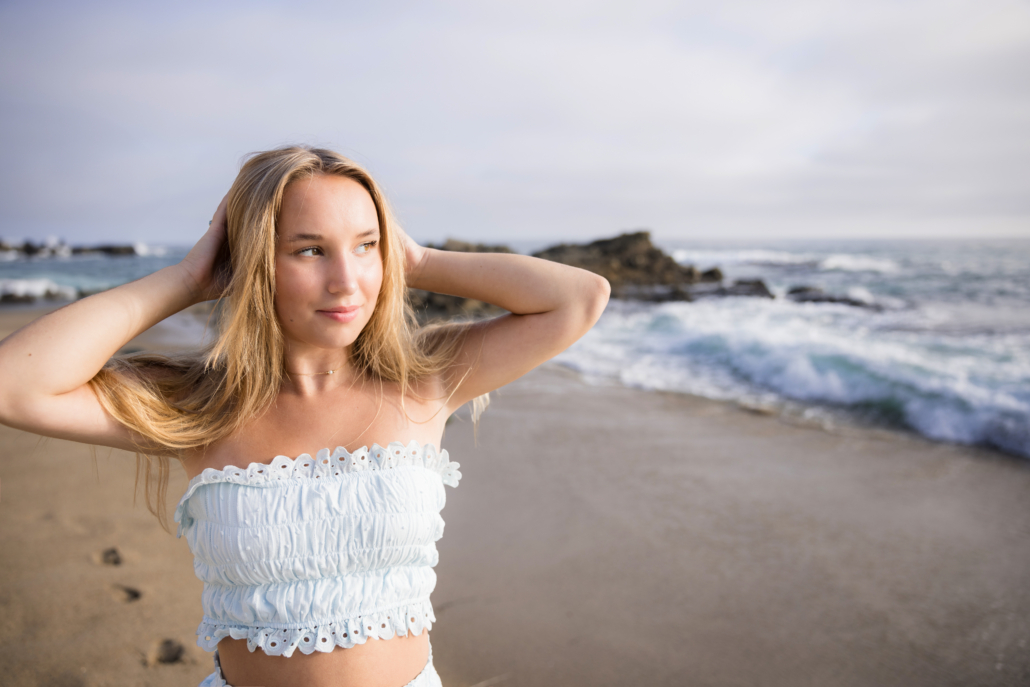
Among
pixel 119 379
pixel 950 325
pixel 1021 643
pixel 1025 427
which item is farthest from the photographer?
pixel 950 325

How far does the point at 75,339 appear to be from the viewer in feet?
4.44

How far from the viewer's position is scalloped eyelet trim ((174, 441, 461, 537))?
1.46 meters

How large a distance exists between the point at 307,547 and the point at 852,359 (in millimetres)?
7722

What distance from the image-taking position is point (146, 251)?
54.6 metres

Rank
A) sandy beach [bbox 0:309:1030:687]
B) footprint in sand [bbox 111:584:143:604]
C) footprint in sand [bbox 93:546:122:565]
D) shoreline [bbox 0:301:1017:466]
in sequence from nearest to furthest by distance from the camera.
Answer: sandy beach [bbox 0:309:1030:687]
footprint in sand [bbox 111:584:143:604]
footprint in sand [bbox 93:546:122:565]
shoreline [bbox 0:301:1017:466]

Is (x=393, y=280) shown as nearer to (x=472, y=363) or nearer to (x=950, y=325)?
(x=472, y=363)

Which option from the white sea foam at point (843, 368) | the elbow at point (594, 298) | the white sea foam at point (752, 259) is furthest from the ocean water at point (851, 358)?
the white sea foam at point (752, 259)

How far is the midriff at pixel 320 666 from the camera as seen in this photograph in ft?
4.82

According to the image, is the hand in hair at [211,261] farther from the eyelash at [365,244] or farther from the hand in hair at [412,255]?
the hand in hair at [412,255]

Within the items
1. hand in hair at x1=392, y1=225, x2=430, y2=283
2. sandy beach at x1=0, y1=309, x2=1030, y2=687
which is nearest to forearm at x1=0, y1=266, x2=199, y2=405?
hand in hair at x1=392, y1=225, x2=430, y2=283

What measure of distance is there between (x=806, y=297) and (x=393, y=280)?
19.1 m

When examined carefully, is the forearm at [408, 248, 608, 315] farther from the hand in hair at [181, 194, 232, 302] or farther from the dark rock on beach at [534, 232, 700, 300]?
the dark rock on beach at [534, 232, 700, 300]

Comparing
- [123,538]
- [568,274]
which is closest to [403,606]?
[568,274]

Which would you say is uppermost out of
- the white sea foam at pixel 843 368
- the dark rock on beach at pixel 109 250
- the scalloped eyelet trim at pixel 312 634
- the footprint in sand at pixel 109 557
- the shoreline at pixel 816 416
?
the dark rock on beach at pixel 109 250
